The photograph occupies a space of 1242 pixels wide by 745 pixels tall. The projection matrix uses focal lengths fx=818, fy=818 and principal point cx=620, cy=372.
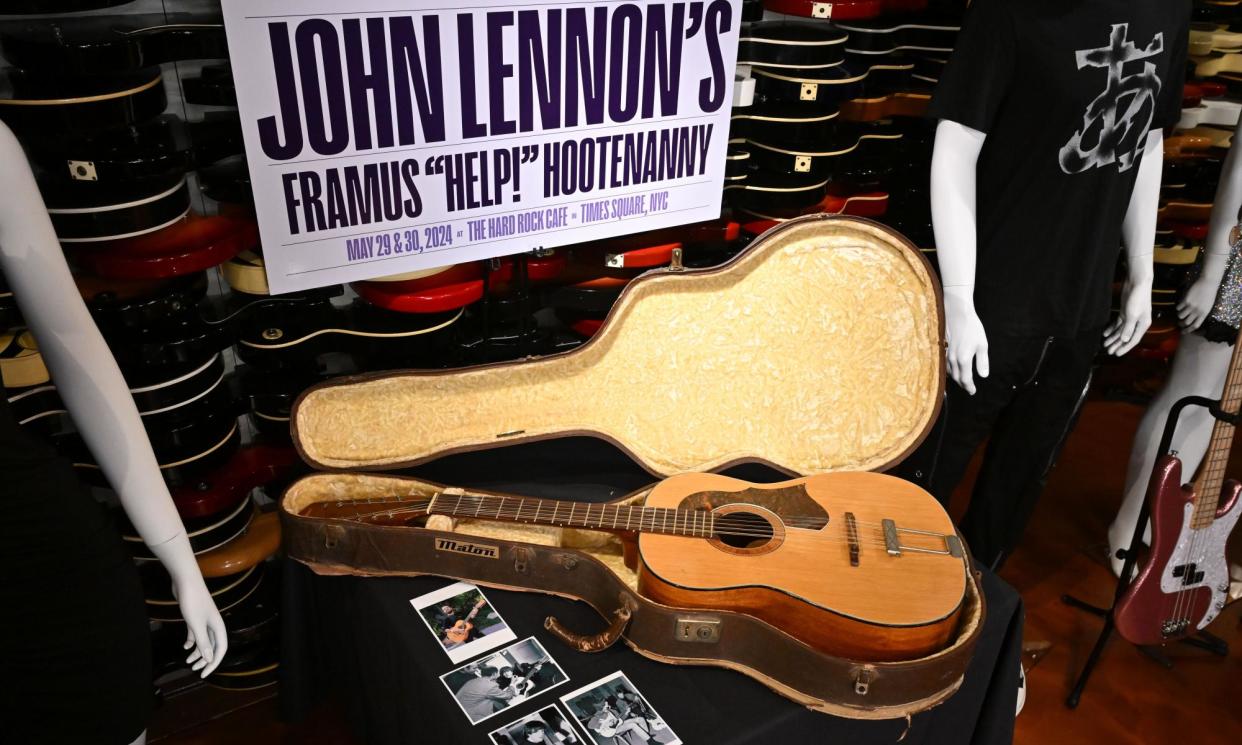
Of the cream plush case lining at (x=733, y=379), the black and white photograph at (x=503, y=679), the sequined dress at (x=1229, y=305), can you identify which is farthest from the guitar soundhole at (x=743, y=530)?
the sequined dress at (x=1229, y=305)

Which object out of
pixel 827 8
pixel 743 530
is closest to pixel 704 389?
pixel 743 530

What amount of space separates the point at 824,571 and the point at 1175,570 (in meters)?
1.03

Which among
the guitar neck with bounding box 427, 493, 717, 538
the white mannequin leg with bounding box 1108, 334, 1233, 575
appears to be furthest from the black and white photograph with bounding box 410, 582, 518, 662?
the white mannequin leg with bounding box 1108, 334, 1233, 575

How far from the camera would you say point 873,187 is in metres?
2.22

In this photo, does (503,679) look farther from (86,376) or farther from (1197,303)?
(1197,303)

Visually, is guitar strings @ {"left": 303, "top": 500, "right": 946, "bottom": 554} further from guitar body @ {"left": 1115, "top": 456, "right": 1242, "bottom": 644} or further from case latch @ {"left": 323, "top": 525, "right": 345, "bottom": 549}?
guitar body @ {"left": 1115, "top": 456, "right": 1242, "bottom": 644}

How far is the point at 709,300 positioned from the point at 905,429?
0.48m

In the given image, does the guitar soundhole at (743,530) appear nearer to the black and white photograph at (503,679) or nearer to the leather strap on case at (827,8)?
the black and white photograph at (503,679)

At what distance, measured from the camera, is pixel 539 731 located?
116 centimetres

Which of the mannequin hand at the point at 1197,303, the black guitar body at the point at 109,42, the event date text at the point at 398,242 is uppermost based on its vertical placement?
the black guitar body at the point at 109,42

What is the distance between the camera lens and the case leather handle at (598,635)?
49.8 inches

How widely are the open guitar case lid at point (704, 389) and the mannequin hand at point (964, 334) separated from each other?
0.15ft

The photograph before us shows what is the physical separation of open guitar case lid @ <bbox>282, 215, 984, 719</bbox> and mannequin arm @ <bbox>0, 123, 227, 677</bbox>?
271mm

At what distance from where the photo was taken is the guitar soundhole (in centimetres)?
139
